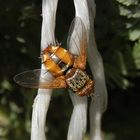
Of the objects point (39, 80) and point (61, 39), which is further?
point (61, 39)

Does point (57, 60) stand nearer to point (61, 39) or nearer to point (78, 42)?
point (78, 42)

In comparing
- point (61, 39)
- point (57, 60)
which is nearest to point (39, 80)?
point (57, 60)

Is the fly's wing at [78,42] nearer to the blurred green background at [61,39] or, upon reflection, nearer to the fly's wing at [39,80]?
the fly's wing at [39,80]

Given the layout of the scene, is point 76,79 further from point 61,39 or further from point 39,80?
point 61,39

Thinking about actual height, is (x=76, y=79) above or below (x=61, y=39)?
below

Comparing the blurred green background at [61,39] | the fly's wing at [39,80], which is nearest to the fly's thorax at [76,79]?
the fly's wing at [39,80]

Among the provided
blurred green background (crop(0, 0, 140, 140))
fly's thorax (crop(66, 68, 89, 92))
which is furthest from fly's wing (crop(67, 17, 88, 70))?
blurred green background (crop(0, 0, 140, 140))
